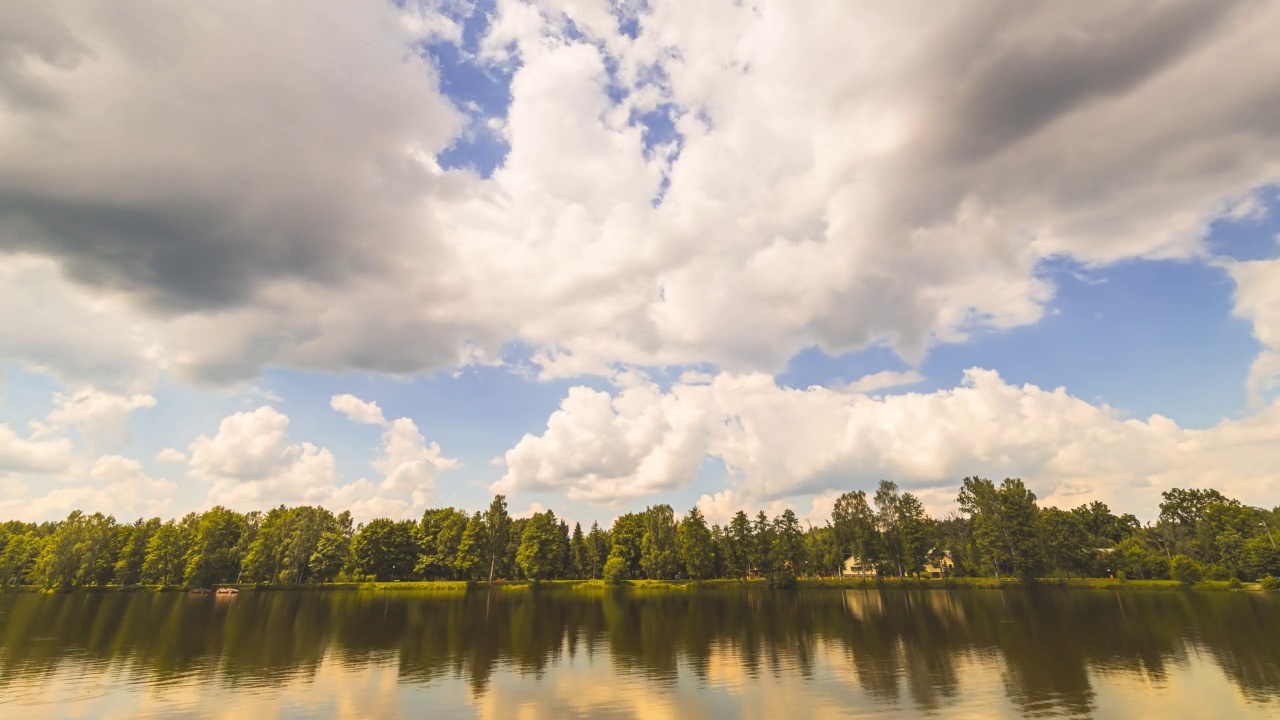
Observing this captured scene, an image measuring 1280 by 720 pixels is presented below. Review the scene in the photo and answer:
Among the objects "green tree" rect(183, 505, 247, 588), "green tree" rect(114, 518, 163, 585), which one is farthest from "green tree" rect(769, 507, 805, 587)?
"green tree" rect(114, 518, 163, 585)

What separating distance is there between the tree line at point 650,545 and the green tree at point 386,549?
1.17 feet

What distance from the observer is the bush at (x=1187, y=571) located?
117 metres

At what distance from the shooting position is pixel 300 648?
5003 cm

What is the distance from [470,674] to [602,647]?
15091 mm

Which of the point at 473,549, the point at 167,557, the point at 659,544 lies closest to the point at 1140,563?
the point at 659,544

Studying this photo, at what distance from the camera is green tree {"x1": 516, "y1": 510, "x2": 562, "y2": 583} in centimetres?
15238

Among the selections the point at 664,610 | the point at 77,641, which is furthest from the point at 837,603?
the point at 77,641

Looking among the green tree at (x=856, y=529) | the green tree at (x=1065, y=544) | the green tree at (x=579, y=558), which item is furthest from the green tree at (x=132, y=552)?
the green tree at (x=1065, y=544)

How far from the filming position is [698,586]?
146 meters

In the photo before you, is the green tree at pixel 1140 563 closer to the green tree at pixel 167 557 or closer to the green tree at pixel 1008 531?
the green tree at pixel 1008 531

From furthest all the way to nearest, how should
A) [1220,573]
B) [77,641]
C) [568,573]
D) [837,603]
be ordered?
[568,573] < [1220,573] < [837,603] < [77,641]

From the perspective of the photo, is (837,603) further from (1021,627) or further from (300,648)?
(300,648)

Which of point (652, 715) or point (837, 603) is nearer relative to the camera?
point (652, 715)

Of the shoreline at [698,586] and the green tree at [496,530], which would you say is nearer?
the shoreline at [698,586]
